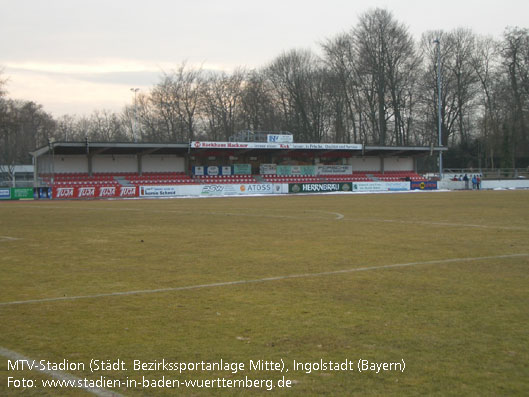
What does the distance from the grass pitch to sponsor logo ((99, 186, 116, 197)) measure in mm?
35458

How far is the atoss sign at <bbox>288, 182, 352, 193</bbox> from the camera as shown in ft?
187

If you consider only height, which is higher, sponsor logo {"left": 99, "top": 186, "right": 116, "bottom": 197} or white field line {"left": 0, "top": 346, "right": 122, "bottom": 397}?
sponsor logo {"left": 99, "top": 186, "right": 116, "bottom": 197}

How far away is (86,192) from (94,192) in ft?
2.29

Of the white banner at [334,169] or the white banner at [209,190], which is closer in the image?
the white banner at [209,190]

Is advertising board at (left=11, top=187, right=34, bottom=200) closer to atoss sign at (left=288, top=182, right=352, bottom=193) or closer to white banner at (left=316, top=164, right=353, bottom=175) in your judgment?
atoss sign at (left=288, top=182, right=352, bottom=193)

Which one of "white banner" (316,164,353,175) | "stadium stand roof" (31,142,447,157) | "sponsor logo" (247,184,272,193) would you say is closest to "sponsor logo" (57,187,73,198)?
"stadium stand roof" (31,142,447,157)

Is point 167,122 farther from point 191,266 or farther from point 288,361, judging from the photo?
point 288,361

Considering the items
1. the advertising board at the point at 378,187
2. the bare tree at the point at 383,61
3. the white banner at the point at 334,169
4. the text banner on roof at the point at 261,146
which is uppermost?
the bare tree at the point at 383,61

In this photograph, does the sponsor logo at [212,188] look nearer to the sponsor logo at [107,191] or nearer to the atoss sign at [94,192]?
the atoss sign at [94,192]

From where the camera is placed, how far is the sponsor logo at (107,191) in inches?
1977

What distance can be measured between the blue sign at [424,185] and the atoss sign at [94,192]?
30828 mm

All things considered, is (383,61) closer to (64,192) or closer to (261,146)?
(261,146)

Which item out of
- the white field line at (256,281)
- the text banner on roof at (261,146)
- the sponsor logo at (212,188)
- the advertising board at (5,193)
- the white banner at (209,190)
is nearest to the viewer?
the white field line at (256,281)

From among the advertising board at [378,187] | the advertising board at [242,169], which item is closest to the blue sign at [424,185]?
the advertising board at [378,187]
